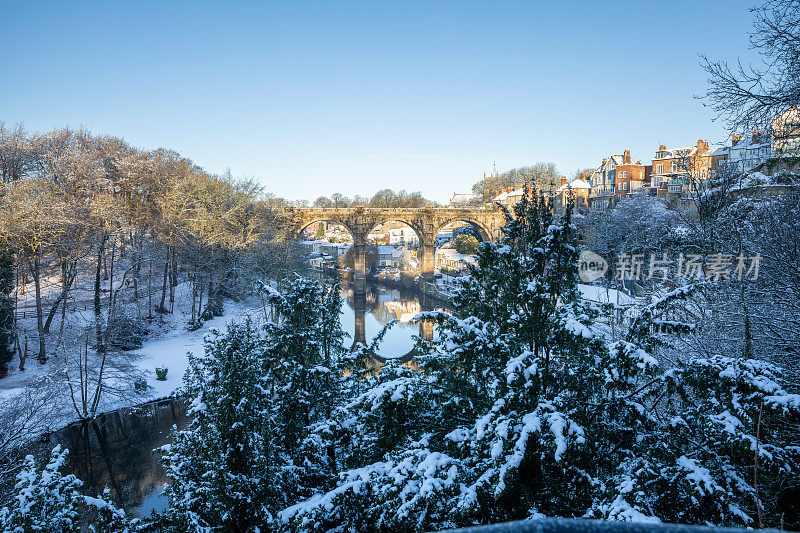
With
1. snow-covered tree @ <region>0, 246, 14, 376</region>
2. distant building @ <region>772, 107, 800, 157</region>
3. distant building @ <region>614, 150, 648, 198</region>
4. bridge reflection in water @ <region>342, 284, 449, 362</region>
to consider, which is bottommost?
bridge reflection in water @ <region>342, 284, 449, 362</region>

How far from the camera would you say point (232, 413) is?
16.8ft

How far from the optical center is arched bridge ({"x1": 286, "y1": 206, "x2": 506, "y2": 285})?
146ft

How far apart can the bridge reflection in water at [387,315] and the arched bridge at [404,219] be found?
2.96 meters

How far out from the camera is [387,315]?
116 ft

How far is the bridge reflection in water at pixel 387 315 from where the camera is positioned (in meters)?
26.6

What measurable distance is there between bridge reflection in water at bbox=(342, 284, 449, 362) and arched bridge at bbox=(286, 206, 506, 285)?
2958 mm

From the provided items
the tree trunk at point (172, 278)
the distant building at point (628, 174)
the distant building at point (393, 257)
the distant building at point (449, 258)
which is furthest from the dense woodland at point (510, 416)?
the distant building at point (393, 257)

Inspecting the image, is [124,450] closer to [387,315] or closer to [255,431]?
[255,431]

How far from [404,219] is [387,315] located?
15.5m

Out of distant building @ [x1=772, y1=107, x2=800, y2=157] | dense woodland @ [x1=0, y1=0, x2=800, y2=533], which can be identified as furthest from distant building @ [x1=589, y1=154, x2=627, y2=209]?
dense woodland @ [x1=0, y1=0, x2=800, y2=533]

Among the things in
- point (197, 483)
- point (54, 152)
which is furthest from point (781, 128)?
point (54, 152)

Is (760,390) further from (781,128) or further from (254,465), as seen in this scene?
(254,465)

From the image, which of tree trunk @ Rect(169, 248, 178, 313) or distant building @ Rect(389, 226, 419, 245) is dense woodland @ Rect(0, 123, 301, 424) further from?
distant building @ Rect(389, 226, 419, 245)

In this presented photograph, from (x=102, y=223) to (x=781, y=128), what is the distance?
22051mm
